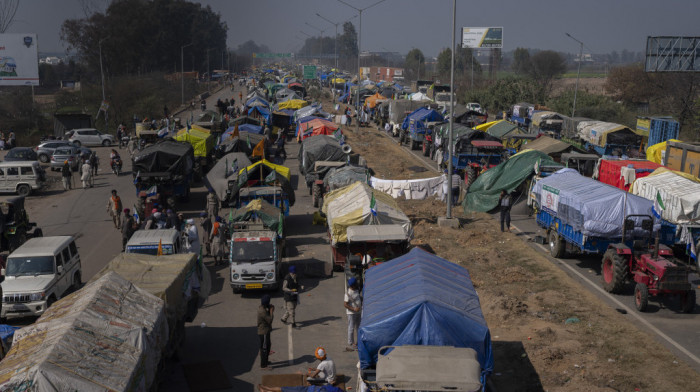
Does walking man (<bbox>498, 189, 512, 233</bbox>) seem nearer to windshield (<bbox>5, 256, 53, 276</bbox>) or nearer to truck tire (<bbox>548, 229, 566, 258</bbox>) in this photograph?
truck tire (<bbox>548, 229, 566, 258</bbox>)

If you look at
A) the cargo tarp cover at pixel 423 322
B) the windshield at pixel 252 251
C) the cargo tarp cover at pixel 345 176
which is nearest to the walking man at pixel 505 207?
the cargo tarp cover at pixel 345 176

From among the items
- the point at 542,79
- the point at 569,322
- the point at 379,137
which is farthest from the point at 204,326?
the point at 542,79

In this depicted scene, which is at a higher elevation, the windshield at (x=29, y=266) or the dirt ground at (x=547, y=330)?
the windshield at (x=29, y=266)

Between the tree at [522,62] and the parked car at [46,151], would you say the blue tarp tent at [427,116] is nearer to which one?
the parked car at [46,151]

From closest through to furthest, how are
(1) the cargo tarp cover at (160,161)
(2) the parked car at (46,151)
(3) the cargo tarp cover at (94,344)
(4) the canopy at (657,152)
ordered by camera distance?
1. (3) the cargo tarp cover at (94,344)
2. (1) the cargo tarp cover at (160,161)
3. (4) the canopy at (657,152)
4. (2) the parked car at (46,151)

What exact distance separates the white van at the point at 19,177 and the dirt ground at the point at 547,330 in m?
20.0

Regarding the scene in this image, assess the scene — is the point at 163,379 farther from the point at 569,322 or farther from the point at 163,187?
the point at 163,187

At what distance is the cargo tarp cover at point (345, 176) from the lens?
2505 centimetres

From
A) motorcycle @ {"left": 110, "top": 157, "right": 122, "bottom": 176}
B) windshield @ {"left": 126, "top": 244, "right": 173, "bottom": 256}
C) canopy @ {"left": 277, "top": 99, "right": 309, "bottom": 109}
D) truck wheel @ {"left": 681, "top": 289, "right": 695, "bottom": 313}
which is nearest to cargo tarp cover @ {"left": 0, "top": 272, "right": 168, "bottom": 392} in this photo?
windshield @ {"left": 126, "top": 244, "right": 173, "bottom": 256}

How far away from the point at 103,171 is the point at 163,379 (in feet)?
93.9

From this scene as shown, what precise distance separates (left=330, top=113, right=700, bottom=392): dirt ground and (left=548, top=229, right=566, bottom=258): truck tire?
52cm

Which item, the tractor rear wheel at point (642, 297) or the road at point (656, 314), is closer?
the road at point (656, 314)

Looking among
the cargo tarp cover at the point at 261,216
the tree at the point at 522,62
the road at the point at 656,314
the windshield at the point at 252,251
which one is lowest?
the road at the point at 656,314

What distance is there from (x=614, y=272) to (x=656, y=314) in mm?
1408
